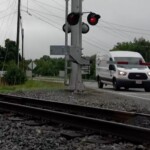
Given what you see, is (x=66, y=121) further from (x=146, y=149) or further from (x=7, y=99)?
Result: (x=7, y=99)

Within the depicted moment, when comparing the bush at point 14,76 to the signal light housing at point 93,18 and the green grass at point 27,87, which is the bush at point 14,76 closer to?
the green grass at point 27,87

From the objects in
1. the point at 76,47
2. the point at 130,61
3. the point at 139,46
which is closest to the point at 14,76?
the point at 130,61

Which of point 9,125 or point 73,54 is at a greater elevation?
point 73,54

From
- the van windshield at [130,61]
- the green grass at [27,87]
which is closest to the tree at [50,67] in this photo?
the green grass at [27,87]

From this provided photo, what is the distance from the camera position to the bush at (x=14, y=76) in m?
36.0

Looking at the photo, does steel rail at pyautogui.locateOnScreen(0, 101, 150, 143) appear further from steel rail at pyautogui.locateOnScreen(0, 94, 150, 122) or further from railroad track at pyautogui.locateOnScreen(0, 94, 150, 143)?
steel rail at pyautogui.locateOnScreen(0, 94, 150, 122)

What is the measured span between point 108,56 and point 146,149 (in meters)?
22.1

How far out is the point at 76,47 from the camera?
67.4 ft

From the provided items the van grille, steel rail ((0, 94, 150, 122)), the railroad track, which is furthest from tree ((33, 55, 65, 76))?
the railroad track

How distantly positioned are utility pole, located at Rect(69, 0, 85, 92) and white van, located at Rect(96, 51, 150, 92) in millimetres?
5048

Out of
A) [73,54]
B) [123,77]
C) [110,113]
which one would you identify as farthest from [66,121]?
[123,77]

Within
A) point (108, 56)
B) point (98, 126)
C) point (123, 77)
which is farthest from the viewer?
point (108, 56)

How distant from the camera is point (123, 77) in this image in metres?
A: 25.9

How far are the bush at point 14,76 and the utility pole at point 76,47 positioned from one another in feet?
48.9
